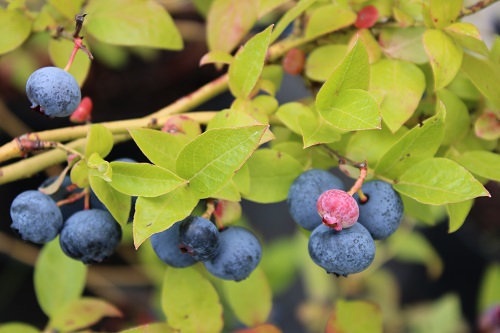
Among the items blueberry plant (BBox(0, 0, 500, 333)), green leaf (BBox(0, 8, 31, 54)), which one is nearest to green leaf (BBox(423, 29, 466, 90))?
blueberry plant (BBox(0, 0, 500, 333))

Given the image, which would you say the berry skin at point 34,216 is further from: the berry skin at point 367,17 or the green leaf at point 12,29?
the berry skin at point 367,17

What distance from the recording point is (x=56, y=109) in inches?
21.3

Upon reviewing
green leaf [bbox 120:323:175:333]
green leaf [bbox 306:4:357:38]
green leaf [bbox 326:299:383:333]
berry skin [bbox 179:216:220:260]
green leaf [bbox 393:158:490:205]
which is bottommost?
green leaf [bbox 326:299:383:333]

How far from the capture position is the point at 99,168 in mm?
517

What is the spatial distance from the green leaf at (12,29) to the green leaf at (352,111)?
38 cm

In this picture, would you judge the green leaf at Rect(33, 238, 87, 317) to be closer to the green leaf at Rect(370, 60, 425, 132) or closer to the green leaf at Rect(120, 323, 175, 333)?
the green leaf at Rect(120, 323, 175, 333)

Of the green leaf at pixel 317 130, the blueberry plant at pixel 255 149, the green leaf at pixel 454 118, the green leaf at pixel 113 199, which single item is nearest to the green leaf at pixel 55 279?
the blueberry plant at pixel 255 149

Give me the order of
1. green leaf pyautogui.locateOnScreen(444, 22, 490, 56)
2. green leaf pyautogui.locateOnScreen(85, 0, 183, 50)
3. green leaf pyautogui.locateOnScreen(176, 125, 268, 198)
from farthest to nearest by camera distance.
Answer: green leaf pyautogui.locateOnScreen(85, 0, 183, 50)
green leaf pyautogui.locateOnScreen(444, 22, 490, 56)
green leaf pyautogui.locateOnScreen(176, 125, 268, 198)

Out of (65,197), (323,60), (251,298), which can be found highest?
(323,60)

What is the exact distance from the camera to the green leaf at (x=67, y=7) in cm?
68

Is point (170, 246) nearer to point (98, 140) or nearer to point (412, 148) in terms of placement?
point (98, 140)

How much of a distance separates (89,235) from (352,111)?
0.93 ft

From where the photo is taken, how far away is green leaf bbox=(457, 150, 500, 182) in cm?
60

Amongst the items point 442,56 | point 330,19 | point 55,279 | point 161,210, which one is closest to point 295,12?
point 330,19
